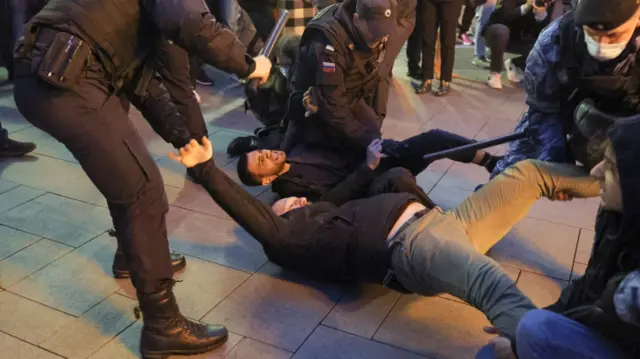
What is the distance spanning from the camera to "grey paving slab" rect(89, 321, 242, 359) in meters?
1.85

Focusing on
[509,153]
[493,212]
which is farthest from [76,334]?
[509,153]

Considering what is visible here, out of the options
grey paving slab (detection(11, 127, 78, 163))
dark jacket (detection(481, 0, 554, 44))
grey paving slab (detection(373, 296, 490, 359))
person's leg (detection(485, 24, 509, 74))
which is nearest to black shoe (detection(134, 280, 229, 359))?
grey paving slab (detection(373, 296, 490, 359))

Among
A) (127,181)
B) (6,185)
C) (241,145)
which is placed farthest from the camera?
(241,145)

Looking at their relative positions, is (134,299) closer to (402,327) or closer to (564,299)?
(402,327)

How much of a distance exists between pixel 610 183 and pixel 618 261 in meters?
0.18

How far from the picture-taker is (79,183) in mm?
2963

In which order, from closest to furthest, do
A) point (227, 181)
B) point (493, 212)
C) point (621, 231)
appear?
point (621, 231) < point (227, 181) < point (493, 212)

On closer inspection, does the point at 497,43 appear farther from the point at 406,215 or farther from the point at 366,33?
the point at 406,215

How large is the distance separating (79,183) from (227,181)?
1368 mm

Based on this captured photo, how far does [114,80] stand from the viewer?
165 cm

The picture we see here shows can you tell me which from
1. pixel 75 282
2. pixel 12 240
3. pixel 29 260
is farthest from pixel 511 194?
pixel 12 240

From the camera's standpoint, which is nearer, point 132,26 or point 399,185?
point 132,26

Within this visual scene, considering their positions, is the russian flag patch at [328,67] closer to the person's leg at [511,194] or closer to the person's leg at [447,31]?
the person's leg at [511,194]

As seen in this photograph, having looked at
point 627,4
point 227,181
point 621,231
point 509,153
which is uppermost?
point 627,4
